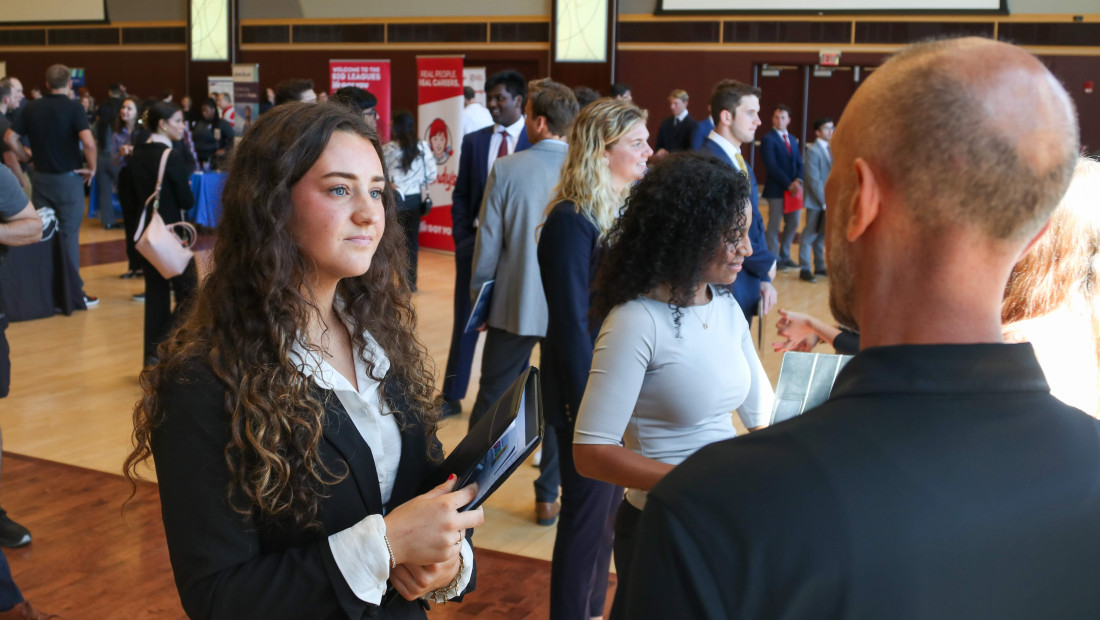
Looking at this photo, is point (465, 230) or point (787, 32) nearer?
point (465, 230)

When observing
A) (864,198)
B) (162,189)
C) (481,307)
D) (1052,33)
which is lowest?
(481,307)

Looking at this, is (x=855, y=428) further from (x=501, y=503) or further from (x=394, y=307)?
(x=501, y=503)

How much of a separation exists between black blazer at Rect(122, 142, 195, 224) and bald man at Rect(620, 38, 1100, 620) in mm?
5495

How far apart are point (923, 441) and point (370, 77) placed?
9.51m

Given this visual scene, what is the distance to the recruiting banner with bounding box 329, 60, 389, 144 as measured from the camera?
934cm

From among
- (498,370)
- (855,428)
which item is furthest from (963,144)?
(498,370)

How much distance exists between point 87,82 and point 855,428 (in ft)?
71.1

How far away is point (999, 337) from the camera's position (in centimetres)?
77

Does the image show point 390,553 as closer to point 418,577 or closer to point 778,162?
point 418,577

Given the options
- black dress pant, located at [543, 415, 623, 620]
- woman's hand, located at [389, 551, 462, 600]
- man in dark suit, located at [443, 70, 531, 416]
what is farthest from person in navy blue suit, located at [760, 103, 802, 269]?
woman's hand, located at [389, 551, 462, 600]

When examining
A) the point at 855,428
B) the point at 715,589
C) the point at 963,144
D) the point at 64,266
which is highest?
the point at 963,144

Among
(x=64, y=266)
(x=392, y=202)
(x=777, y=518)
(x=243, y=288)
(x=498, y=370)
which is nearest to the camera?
(x=777, y=518)

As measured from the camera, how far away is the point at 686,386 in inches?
78.3

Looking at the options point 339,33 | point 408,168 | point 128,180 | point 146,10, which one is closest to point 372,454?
point 128,180
